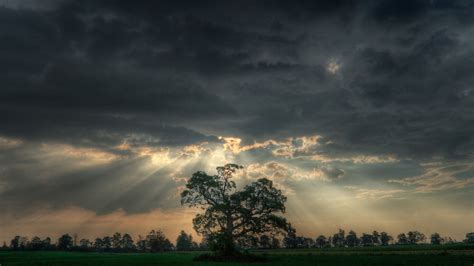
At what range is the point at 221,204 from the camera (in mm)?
68250

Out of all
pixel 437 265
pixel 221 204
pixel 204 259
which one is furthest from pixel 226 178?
pixel 437 265

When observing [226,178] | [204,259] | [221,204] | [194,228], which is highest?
[226,178]

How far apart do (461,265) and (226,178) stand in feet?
136

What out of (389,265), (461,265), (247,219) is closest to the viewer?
(461,265)

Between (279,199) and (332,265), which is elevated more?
(279,199)

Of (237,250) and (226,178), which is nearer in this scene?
(237,250)

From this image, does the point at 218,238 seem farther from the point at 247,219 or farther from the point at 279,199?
the point at 279,199

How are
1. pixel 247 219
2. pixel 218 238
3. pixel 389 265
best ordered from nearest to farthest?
1. pixel 389 265
2. pixel 218 238
3. pixel 247 219

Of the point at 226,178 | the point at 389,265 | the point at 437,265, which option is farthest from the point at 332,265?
the point at 226,178

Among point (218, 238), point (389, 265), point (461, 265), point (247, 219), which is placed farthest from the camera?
point (247, 219)

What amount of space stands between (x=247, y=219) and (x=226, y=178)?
8915 mm

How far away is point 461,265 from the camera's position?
129ft

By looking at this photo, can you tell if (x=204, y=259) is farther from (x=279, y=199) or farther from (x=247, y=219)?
(x=279, y=199)

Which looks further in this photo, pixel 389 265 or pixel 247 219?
pixel 247 219
